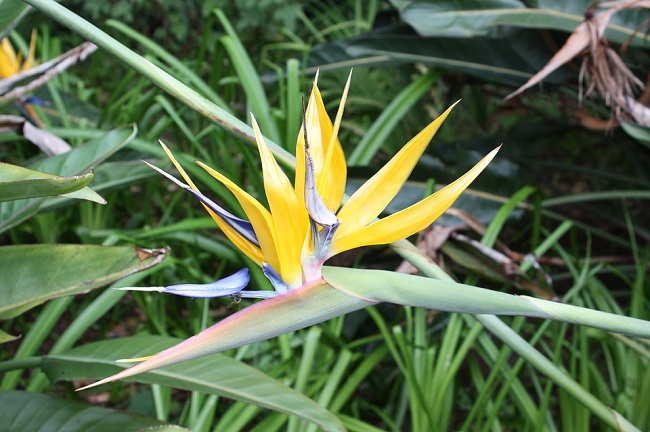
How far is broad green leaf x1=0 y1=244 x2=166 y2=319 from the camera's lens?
3.10ft

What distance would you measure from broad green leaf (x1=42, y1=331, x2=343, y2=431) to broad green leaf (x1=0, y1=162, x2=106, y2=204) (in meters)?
0.26

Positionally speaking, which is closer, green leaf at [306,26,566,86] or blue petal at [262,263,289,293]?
blue petal at [262,263,289,293]

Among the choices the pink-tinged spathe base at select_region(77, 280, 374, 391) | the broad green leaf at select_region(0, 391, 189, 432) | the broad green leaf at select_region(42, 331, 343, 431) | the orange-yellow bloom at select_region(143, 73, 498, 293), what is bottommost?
the broad green leaf at select_region(0, 391, 189, 432)

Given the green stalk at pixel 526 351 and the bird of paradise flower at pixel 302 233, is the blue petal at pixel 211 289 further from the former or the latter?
the green stalk at pixel 526 351

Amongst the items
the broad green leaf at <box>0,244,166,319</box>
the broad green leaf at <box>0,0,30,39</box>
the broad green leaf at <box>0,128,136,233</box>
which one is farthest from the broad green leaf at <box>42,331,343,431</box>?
the broad green leaf at <box>0,0,30,39</box>

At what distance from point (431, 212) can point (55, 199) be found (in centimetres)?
79

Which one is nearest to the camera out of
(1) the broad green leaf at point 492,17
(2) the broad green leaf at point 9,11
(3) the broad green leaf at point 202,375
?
(3) the broad green leaf at point 202,375

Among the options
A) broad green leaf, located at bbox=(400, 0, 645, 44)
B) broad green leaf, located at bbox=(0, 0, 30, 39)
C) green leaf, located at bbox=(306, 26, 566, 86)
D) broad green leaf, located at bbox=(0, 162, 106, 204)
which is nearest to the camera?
broad green leaf, located at bbox=(0, 162, 106, 204)

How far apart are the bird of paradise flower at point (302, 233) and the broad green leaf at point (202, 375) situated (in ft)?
1.14

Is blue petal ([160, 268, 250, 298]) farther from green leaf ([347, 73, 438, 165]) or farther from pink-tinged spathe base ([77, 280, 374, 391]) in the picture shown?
green leaf ([347, 73, 438, 165])

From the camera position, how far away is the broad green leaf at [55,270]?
0.94 metres

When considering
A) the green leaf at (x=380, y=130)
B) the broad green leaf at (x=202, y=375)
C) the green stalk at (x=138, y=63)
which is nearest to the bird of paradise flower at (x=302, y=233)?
the green stalk at (x=138, y=63)

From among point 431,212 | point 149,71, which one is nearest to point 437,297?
point 431,212

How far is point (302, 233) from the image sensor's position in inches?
23.1
